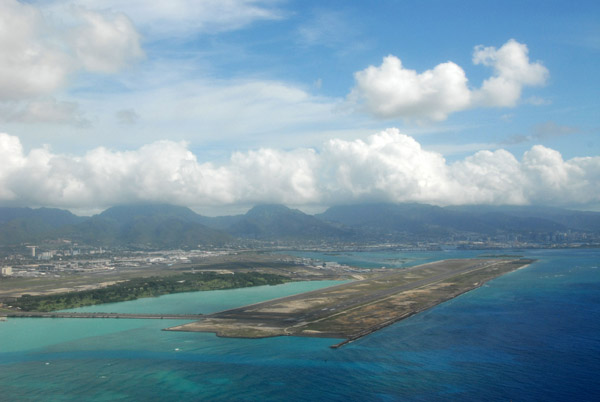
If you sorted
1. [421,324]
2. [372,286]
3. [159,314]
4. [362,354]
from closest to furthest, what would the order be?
[362,354]
[421,324]
[159,314]
[372,286]

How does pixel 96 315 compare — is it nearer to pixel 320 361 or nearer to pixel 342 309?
pixel 342 309

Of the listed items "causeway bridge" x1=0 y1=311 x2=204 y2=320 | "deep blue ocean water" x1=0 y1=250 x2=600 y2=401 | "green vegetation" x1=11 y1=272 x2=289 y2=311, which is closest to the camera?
"deep blue ocean water" x1=0 y1=250 x2=600 y2=401

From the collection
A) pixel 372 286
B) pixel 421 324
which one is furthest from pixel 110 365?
pixel 372 286

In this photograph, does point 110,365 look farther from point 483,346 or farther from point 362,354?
point 483,346

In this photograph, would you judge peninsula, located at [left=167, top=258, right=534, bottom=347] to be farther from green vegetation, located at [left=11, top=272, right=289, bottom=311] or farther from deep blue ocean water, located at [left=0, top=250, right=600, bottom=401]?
green vegetation, located at [left=11, top=272, right=289, bottom=311]

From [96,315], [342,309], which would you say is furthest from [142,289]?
[342,309]

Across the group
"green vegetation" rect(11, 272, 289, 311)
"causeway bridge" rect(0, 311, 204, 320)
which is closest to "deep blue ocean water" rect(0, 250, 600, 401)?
"causeway bridge" rect(0, 311, 204, 320)
